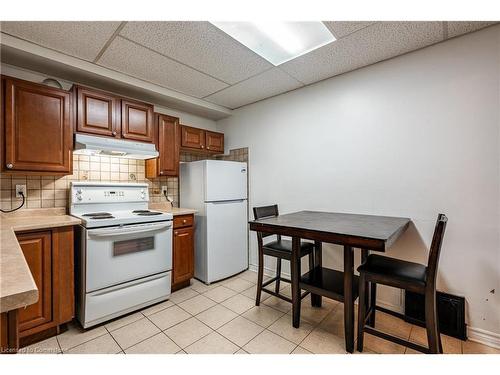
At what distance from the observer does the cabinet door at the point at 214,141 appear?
11.6 feet

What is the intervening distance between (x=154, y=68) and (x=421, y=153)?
8.55 feet

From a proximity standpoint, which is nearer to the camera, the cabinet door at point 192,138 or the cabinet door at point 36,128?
the cabinet door at point 36,128

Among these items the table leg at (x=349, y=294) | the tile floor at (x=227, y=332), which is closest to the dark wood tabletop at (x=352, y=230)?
the table leg at (x=349, y=294)

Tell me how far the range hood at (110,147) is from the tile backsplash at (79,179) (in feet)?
0.46

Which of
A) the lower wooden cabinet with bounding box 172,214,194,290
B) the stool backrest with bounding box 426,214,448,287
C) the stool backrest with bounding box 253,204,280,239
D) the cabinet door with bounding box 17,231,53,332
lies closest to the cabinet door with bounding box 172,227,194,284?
the lower wooden cabinet with bounding box 172,214,194,290

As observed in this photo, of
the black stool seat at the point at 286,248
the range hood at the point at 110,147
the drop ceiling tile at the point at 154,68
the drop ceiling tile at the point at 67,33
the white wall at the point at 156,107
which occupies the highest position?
the drop ceiling tile at the point at 154,68

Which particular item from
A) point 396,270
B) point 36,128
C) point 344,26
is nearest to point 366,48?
point 344,26

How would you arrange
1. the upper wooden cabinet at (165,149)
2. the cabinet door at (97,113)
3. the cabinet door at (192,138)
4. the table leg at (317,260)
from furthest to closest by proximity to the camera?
1. the cabinet door at (192,138)
2. the upper wooden cabinet at (165,149)
3. the table leg at (317,260)
4. the cabinet door at (97,113)

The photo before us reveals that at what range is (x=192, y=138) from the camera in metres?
3.30

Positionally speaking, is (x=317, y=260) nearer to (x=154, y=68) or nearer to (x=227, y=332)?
A: (x=227, y=332)

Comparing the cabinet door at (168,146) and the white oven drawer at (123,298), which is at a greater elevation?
the cabinet door at (168,146)

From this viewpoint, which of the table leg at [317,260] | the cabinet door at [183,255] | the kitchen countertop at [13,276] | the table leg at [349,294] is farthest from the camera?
the cabinet door at [183,255]

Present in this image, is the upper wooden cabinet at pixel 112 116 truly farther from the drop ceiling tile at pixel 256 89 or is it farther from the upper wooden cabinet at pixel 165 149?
the drop ceiling tile at pixel 256 89
